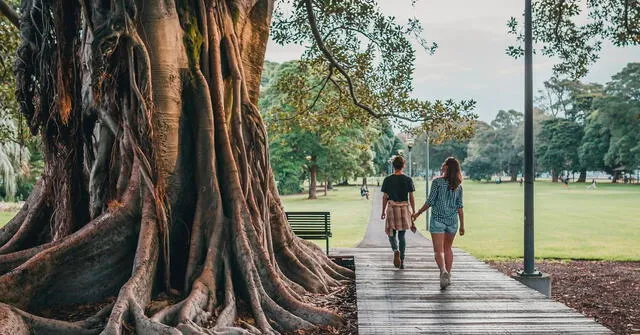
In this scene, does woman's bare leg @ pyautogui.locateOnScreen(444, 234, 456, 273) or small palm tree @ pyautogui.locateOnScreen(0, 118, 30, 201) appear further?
small palm tree @ pyautogui.locateOnScreen(0, 118, 30, 201)

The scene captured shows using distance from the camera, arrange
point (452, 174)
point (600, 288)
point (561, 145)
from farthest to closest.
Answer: point (561, 145)
point (600, 288)
point (452, 174)

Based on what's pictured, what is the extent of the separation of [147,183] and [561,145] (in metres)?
80.9

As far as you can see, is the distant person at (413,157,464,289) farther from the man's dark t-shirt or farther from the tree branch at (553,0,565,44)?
the tree branch at (553,0,565,44)

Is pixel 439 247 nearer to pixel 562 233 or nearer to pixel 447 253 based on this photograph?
pixel 447 253

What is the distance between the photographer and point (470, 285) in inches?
309

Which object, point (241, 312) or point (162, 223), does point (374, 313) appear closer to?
point (241, 312)

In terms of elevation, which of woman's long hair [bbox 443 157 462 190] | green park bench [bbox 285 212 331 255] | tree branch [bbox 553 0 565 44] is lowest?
green park bench [bbox 285 212 331 255]

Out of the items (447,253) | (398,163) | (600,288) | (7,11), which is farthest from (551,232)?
(7,11)

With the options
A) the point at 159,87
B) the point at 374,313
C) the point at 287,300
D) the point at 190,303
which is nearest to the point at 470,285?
the point at 374,313

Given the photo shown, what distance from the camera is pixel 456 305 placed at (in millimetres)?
6660

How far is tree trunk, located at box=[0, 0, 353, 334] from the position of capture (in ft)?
19.3

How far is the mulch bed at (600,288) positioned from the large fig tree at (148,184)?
4846 millimetres

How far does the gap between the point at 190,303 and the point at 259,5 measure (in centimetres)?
491

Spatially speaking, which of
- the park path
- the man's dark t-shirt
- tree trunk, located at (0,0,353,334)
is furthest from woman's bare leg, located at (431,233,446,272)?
tree trunk, located at (0,0,353,334)
